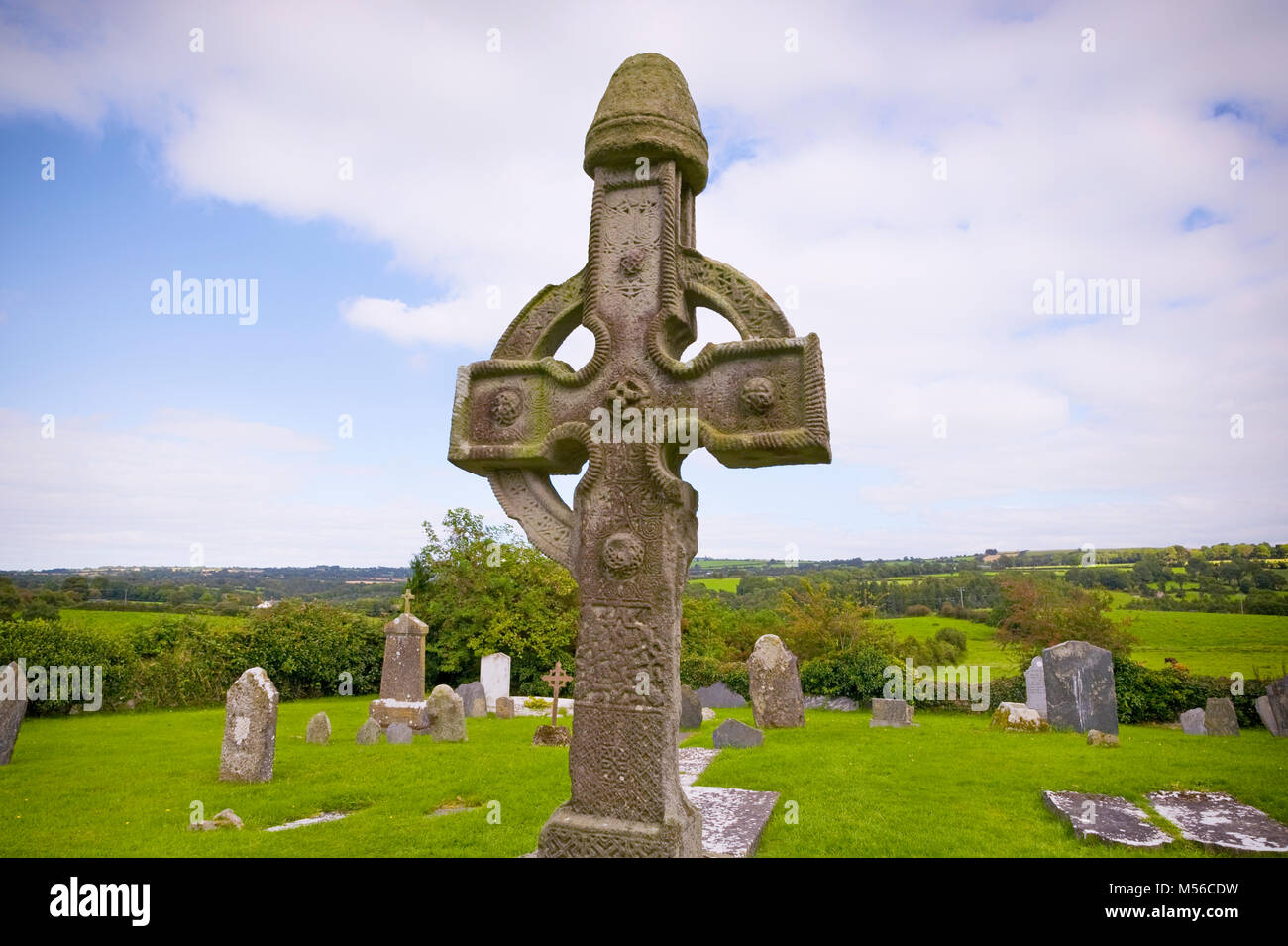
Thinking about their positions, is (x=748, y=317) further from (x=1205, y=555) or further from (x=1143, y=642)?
(x=1205, y=555)

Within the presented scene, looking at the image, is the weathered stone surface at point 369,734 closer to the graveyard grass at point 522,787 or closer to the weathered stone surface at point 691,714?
the graveyard grass at point 522,787

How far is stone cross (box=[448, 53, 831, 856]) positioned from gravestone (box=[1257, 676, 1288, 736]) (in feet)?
54.2

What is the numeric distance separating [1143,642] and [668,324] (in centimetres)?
2741

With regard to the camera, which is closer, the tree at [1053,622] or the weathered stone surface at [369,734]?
the weathered stone surface at [369,734]

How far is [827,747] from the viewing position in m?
11.3

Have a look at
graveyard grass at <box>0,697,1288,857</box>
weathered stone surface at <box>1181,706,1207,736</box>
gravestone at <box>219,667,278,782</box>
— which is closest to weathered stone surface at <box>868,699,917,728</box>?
graveyard grass at <box>0,697,1288,857</box>

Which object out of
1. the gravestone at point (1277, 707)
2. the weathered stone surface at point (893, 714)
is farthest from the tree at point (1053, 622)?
the weathered stone surface at point (893, 714)

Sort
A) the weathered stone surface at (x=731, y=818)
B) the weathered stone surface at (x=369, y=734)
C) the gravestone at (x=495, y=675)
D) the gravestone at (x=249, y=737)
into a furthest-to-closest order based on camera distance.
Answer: the gravestone at (x=495, y=675), the weathered stone surface at (x=369, y=734), the gravestone at (x=249, y=737), the weathered stone surface at (x=731, y=818)

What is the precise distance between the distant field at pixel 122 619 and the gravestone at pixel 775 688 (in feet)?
50.9

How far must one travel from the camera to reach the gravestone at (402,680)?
1410 centimetres

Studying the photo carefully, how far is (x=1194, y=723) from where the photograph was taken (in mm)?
14039

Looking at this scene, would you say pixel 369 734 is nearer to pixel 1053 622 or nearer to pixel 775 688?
pixel 775 688

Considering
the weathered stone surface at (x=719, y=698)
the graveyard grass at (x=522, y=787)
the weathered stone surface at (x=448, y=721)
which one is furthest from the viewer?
the weathered stone surface at (x=719, y=698)
